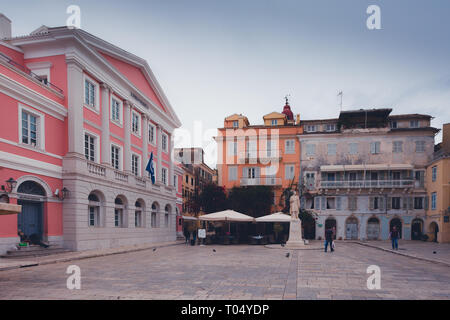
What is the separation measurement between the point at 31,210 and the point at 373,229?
31.8 m

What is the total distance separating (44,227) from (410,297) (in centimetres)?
1622

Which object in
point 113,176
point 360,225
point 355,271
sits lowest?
point 360,225

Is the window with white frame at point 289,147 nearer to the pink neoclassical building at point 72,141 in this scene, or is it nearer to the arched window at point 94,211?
the pink neoclassical building at point 72,141

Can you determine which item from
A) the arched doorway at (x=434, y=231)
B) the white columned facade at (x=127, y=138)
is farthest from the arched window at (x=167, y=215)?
the arched doorway at (x=434, y=231)

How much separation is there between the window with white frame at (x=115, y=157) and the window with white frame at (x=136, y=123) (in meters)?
2.74

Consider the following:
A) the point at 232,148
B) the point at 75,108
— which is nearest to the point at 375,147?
the point at 232,148

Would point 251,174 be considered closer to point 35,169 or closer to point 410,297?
point 35,169

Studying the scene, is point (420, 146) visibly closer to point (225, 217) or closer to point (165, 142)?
point (225, 217)

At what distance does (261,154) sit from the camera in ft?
127

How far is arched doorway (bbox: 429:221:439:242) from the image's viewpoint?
31617mm

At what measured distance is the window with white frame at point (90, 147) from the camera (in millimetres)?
20355

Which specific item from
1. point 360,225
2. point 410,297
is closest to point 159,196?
point 360,225

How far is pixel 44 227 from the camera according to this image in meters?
16.8
